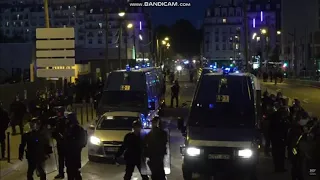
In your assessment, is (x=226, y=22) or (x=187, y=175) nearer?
(x=187, y=175)

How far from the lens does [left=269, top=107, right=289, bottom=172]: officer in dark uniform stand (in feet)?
49.5

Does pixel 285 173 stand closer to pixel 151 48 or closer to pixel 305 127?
pixel 305 127

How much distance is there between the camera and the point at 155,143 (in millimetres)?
11570

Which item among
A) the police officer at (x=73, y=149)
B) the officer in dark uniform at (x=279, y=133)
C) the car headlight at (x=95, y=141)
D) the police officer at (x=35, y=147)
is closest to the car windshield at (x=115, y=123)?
the car headlight at (x=95, y=141)

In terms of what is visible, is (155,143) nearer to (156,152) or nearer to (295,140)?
(156,152)

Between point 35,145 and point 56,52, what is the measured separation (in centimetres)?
942

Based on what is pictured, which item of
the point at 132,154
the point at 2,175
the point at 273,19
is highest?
the point at 273,19

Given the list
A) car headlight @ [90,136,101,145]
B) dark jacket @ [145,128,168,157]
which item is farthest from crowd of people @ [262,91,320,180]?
car headlight @ [90,136,101,145]

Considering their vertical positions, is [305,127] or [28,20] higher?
[28,20]

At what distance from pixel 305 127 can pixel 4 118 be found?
30.4ft

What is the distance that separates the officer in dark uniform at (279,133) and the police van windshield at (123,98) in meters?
8.76

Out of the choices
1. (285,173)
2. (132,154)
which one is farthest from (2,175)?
(285,173)

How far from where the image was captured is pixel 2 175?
1559cm

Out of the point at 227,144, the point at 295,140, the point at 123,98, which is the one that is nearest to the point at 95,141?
the point at 227,144
